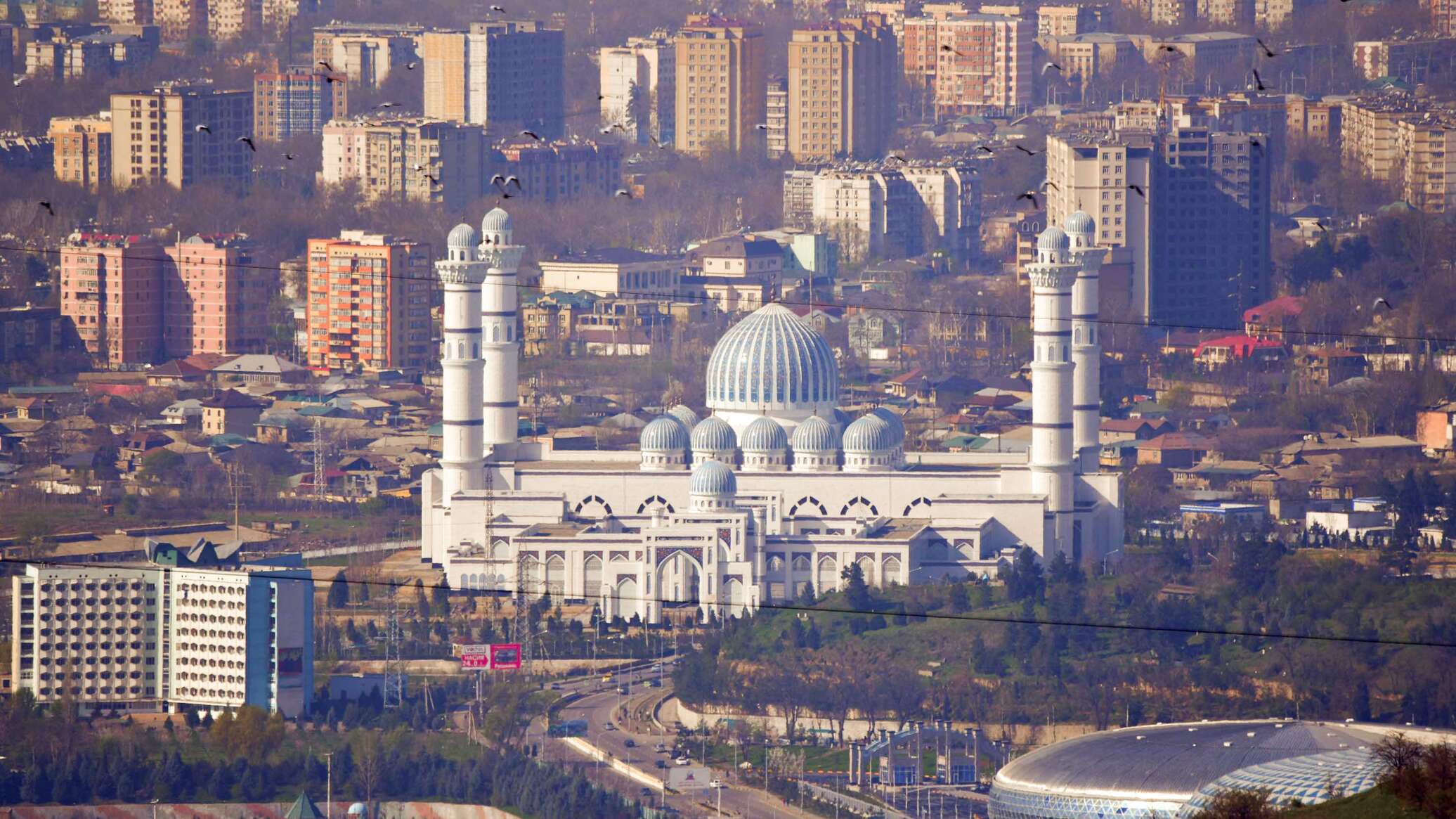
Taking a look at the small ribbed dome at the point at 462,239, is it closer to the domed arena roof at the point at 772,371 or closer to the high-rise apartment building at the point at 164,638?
the domed arena roof at the point at 772,371

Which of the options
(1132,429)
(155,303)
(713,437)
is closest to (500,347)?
(713,437)

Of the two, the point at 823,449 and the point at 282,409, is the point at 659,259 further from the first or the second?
the point at 823,449

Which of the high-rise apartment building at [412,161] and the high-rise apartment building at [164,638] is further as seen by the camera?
the high-rise apartment building at [412,161]

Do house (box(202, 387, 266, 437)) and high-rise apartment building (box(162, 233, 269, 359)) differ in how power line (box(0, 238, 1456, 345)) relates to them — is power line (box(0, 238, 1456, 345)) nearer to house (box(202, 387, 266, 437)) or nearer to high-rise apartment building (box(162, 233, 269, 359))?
high-rise apartment building (box(162, 233, 269, 359))

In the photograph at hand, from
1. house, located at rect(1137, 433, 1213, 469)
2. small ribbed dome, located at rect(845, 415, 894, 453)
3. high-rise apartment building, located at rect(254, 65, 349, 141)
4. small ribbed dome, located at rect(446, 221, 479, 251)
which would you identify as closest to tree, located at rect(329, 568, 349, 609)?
small ribbed dome, located at rect(446, 221, 479, 251)

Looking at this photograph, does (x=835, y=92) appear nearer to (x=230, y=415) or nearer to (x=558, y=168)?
(x=558, y=168)

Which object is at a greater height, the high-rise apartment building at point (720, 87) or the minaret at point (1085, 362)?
the high-rise apartment building at point (720, 87)

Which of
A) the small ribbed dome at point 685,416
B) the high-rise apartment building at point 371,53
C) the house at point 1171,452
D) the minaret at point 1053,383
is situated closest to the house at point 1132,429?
the house at point 1171,452
